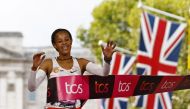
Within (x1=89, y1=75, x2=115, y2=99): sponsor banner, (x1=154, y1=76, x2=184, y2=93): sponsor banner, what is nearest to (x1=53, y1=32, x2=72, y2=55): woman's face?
(x1=89, y1=75, x2=115, y2=99): sponsor banner

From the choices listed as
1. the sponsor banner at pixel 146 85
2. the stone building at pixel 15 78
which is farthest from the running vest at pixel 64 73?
the stone building at pixel 15 78

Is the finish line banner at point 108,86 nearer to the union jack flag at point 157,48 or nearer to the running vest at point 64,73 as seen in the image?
the running vest at point 64,73

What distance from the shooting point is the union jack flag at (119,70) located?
34.9 m

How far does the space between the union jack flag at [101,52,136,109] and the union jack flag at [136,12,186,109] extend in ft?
19.4

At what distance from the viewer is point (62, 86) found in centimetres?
779

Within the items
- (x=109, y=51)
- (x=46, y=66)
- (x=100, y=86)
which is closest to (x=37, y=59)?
(x=46, y=66)

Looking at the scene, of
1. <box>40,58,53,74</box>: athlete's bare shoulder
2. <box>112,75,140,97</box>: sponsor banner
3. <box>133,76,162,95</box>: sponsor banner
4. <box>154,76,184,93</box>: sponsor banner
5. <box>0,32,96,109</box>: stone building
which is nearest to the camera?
<box>40,58,53,74</box>: athlete's bare shoulder

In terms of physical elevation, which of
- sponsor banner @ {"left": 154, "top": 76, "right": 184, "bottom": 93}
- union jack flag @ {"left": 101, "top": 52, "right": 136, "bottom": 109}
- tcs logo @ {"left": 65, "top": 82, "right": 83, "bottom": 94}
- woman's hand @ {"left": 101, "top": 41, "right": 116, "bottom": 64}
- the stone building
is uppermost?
woman's hand @ {"left": 101, "top": 41, "right": 116, "bottom": 64}

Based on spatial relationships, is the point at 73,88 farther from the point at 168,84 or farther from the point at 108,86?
the point at 168,84

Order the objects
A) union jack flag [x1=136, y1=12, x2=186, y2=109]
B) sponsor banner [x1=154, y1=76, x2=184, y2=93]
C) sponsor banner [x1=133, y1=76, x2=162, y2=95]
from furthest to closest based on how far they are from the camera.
→ 1. union jack flag [x1=136, y1=12, x2=186, y2=109]
2. sponsor banner [x1=154, y1=76, x2=184, y2=93]
3. sponsor banner [x1=133, y1=76, x2=162, y2=95]

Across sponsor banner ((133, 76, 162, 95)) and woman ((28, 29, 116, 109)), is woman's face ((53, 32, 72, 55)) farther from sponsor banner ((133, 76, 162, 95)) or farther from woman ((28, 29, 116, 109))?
sponsor banner ((133, 76, 162, 95))

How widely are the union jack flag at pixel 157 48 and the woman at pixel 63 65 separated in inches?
711

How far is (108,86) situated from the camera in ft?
26.6

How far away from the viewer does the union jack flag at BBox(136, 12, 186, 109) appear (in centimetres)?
2712
